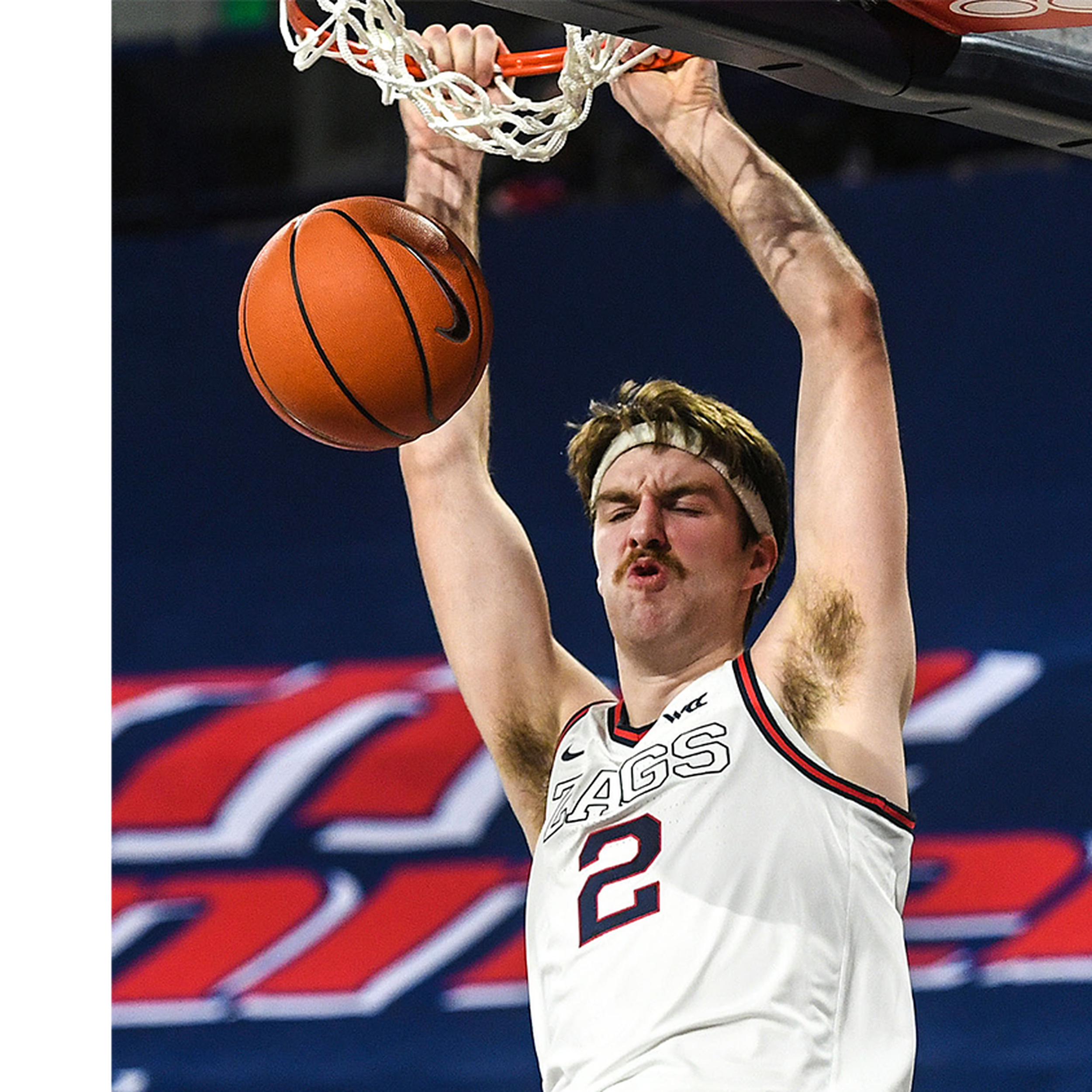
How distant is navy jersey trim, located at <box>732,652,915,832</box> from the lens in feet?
7.26

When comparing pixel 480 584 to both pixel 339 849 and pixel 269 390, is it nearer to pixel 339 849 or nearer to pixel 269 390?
pixel 269 390

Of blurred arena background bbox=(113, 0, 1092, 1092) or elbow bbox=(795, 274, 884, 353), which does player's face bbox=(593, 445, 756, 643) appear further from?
blurred arena background bbox=(113, 0, 1092, 1092)

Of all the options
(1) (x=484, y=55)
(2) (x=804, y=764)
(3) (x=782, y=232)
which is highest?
(1) (x=484, y=55)

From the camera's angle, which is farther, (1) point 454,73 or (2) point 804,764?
(1) point 454,73

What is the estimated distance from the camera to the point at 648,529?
2.44 m

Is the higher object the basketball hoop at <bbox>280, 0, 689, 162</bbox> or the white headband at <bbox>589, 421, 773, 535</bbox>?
the basketball hoop at <bbox>280, 0, 689, 162</bbox>

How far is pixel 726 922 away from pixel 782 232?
0.89 m

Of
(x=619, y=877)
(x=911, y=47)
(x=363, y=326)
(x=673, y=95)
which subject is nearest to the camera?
(x=911, y=47)

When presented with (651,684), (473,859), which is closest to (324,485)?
(473,859)

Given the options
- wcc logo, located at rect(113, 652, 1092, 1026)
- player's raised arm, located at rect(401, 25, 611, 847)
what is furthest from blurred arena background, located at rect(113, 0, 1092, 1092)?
player's raised arm, located at rect(401, 25, 611, 847)

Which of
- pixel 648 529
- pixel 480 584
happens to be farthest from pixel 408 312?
pixel 480 584

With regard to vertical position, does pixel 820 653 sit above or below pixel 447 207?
below

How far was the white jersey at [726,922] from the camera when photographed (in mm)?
2107
